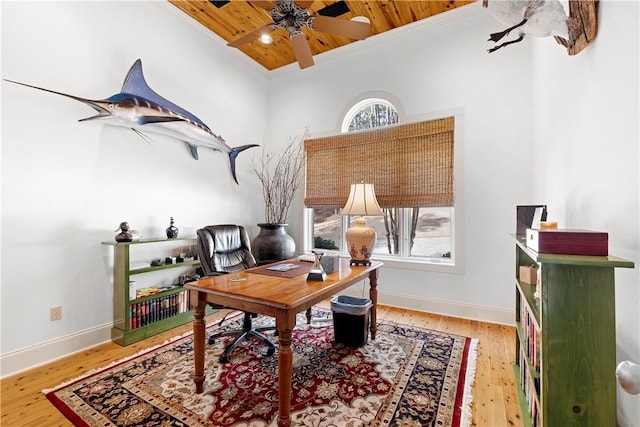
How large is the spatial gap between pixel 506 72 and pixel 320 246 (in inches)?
122

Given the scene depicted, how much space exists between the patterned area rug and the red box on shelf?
1.17m

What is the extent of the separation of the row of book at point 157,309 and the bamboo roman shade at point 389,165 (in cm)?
207

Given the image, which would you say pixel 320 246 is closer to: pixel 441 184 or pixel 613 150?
pixel 441 184

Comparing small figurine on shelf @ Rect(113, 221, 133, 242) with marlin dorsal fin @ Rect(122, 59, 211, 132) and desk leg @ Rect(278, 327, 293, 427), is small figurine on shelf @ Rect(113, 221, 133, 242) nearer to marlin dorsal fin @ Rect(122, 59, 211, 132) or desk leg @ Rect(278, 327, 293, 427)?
marlin dorsal fin @ Rect(122, 59, 211, 132)

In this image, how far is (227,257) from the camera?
2.64 meters

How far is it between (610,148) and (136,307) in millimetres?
3423

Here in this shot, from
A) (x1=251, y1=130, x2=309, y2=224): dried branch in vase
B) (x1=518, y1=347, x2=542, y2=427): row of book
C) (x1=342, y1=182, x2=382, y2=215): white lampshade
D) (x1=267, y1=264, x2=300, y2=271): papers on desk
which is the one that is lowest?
(x1=518, y1=347, x2=542, y2=427): row of book

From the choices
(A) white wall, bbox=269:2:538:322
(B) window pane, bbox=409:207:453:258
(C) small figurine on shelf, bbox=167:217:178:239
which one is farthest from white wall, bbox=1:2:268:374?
(B) window pane, bbox=409:207:453:258

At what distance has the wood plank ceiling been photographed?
3039 millimetres

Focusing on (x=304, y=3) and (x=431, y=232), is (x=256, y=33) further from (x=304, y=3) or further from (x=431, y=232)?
(x=431, y=232)

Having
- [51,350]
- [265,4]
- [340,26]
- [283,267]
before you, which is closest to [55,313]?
[51,350]

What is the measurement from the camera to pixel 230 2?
306 centimetres

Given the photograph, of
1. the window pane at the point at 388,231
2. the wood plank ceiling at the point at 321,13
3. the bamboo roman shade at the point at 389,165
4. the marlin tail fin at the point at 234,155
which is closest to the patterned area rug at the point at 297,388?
the window pane at the point at 388,231

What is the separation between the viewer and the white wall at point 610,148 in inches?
37.5
